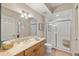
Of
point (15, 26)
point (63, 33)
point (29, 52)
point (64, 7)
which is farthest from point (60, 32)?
point (15, 26)

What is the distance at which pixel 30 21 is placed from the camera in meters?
1.59

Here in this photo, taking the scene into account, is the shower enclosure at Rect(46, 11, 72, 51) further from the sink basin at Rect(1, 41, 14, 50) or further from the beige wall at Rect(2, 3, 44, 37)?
the sink basin at Rect(1, 41, 14, 50)

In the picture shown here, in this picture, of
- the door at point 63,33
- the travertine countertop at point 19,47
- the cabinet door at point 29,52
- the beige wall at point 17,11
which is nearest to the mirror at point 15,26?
the beige wall at point 17,11

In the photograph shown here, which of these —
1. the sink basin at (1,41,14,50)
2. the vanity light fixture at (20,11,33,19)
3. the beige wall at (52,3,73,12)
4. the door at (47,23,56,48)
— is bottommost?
the sink basin at (1,41,14,50)

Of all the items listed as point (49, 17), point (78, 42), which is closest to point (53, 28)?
point (49, 17)

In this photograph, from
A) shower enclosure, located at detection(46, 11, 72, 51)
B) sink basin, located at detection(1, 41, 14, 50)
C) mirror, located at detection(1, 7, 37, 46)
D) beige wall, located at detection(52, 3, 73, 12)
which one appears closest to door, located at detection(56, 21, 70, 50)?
shower enclosure, located at detection(46, 11, 72, 51)

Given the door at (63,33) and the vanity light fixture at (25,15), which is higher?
the vanity light fixture at (25,15)

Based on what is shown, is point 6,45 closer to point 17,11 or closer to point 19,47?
point 19,47

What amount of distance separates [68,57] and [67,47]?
0.46 ft

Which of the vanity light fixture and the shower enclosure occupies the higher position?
the vanity light fixture

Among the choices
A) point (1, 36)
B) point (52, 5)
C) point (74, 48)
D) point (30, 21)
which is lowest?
point (74, 48)

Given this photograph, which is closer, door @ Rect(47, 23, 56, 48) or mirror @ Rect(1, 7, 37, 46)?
mirror @ Rect(1, 7, 37, 46)

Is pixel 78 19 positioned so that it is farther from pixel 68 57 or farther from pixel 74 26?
pixel 68 57

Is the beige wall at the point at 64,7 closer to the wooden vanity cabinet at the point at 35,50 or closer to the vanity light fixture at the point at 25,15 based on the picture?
the vanity light fixture at the point at 25,15
